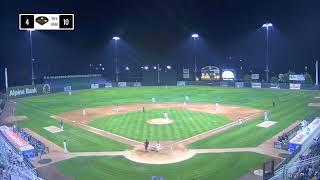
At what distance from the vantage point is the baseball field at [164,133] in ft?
86.7

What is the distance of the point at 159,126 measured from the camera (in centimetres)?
4134

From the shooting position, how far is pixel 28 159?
28578mm

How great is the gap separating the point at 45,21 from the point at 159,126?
78.2 feet

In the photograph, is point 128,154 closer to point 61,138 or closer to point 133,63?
point 61,138

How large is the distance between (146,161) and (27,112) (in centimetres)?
3276

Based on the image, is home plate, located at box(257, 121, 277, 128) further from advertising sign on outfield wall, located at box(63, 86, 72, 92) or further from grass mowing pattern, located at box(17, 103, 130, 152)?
advertising sign on outfield wall, located at box(63, 86, 72, 92)

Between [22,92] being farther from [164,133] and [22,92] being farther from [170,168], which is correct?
[170,168]

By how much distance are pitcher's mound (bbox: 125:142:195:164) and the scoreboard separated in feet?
43.0

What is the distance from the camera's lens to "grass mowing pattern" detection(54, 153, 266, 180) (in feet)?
81.6

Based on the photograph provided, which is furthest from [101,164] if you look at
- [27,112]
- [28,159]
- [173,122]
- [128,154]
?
[27,112]

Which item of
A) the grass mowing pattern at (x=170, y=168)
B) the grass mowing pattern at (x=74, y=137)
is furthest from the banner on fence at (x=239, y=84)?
the grass mowing pattern at (x=170, y=168)
